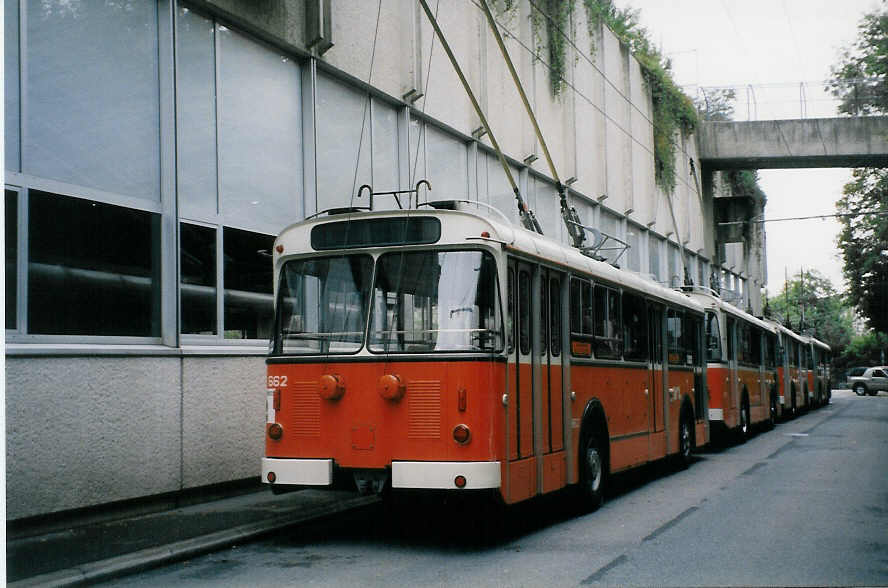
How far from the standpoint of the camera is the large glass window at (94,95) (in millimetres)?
10289

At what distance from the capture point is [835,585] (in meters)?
7.38

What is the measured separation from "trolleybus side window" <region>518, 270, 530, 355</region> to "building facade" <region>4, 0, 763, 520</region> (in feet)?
13.5

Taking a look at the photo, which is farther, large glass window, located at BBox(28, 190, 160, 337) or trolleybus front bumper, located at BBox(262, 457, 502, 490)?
large glass window, located at BBox(28, 190, 160, 337)

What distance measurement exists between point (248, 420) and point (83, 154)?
3971mm

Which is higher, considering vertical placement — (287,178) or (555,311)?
(287,178)

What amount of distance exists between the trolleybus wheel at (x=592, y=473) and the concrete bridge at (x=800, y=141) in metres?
31.1

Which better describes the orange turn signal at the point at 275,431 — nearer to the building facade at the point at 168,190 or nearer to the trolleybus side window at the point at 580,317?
the building facade at the point at 168,190

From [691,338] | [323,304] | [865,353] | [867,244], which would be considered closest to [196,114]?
[323,304]

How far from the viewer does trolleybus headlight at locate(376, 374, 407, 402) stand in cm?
895

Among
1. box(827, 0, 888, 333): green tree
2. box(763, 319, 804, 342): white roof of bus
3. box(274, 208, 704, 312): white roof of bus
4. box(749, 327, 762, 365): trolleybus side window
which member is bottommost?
box(749, 327, 762, 365): trolleybus side window

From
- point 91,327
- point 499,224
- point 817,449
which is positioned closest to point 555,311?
point 499,224

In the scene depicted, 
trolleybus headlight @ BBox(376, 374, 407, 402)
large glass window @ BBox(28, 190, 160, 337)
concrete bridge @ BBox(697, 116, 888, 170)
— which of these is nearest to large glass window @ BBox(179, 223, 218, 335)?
large glass window @ BBox(28, 190, 160, 337)

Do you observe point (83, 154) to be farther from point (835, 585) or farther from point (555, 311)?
point (835, 585)

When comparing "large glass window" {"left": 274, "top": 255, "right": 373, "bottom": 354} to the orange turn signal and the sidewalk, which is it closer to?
the orange turn signal
